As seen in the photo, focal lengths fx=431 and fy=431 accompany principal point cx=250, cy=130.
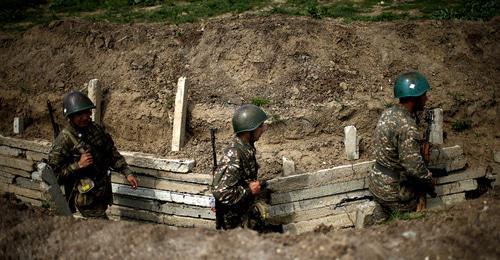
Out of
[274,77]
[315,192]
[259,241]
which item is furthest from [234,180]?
[274,77]

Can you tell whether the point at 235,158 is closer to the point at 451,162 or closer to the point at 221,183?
the point at 221,183

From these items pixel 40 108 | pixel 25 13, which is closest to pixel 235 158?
pixel 40 108

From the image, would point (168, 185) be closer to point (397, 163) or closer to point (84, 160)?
point (84, 160)

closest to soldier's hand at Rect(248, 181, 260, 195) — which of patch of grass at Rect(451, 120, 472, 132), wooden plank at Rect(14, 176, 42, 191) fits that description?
patch of grass at Rect(451, 120, 472, 132)

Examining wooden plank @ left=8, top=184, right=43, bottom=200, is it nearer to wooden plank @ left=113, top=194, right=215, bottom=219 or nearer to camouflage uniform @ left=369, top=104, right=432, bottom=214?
wooden plank @ left=113, top=194, right=215, bottom=219

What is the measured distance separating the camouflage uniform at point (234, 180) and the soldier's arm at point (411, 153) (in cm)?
173

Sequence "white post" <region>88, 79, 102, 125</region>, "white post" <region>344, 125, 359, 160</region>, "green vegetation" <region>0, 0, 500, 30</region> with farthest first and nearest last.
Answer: "green vegetation" <region>0, 0, 500, 30</region> < "white post" <region>88, 79, 102, 125</region> < "white post" <region>344, 125, 359, 160</region>

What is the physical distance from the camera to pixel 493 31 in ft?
26.2

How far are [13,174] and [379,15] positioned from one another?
7844mm

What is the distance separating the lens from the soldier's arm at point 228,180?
486cm

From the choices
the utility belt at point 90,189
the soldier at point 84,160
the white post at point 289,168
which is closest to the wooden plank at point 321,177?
the white post at point 289,168

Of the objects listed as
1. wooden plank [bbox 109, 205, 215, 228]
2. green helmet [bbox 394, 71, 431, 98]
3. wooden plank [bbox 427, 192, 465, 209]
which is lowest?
wooden plank [bbox 109, 205, 215, 228]

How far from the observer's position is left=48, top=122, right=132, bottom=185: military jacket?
570 centimetres

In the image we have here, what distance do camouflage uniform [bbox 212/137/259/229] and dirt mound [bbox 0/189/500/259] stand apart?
770mm
